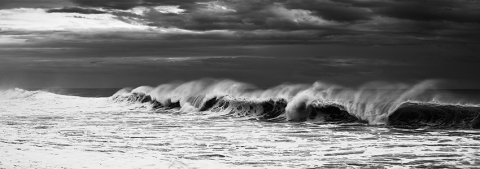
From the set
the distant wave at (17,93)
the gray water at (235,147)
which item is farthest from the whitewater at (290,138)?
the distant wave at (17,93)

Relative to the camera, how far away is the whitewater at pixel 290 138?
11336 mm

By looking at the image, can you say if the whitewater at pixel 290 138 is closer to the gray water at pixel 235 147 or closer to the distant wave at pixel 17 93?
the gray water at pixel 235 147

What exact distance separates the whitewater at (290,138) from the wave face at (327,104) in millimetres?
52

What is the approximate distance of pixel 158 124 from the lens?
67.9ft

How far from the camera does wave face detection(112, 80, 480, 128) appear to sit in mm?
20359

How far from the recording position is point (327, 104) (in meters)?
24.2

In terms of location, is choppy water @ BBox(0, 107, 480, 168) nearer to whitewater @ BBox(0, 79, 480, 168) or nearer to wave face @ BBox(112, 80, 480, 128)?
whitewater @ BBox(0, 79, 480, 168)

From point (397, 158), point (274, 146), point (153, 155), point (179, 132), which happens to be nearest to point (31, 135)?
point (179, 132)

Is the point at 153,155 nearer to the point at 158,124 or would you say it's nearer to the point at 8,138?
the point at 8,138

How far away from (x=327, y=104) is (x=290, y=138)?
9110 millimetres

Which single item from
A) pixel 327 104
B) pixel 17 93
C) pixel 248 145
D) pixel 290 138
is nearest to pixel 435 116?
pixel 327 104

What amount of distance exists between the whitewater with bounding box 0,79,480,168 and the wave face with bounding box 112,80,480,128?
5 centimetres

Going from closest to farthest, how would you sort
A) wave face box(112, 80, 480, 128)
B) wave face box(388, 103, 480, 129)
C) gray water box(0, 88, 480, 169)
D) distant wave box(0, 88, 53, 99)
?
gray water box(0, 88, 480, 169) < wave face box(388, 103, 480, 129) < wave face box(112, 80, 480, 128) < distant wave box(0, 88, 53, 99)

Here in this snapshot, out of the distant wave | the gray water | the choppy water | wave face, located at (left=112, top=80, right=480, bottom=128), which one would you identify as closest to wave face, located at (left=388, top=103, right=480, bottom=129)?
wave face, located at (left=112, top=80, right=480, bottom=128)
